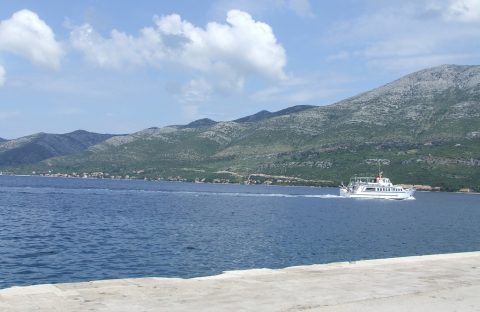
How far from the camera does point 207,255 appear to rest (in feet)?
126

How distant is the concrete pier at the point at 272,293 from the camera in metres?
12.1

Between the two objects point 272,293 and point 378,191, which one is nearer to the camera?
point 272,293

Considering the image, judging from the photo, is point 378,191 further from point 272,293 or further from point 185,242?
point 272,293

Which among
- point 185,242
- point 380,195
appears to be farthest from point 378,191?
point 185,242

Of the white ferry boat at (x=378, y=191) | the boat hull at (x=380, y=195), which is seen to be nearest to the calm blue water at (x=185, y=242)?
the boat hull at (x=380, y=195)

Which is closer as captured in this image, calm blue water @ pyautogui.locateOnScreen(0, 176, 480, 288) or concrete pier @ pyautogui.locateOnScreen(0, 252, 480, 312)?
concrete pier @ pyautogui.locateOnScreen(0, 252, 480, 312)

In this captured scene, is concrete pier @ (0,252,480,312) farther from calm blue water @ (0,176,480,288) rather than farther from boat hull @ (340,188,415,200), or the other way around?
boat hull @ (340,188,415,200)

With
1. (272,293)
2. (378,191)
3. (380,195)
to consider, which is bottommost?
(272,293)

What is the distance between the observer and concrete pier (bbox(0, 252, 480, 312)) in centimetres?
1212

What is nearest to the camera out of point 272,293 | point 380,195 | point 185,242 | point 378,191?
point 272,293

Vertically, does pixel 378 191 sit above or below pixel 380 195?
above

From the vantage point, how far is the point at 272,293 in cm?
1382

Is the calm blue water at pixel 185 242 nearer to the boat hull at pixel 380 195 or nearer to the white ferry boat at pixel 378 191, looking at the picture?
the boat hull at pixel 380 195

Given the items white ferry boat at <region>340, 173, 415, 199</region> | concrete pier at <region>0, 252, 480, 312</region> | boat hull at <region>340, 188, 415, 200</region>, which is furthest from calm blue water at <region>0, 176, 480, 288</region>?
white ferry boat at <region>340, 173, 415, 199</region>
